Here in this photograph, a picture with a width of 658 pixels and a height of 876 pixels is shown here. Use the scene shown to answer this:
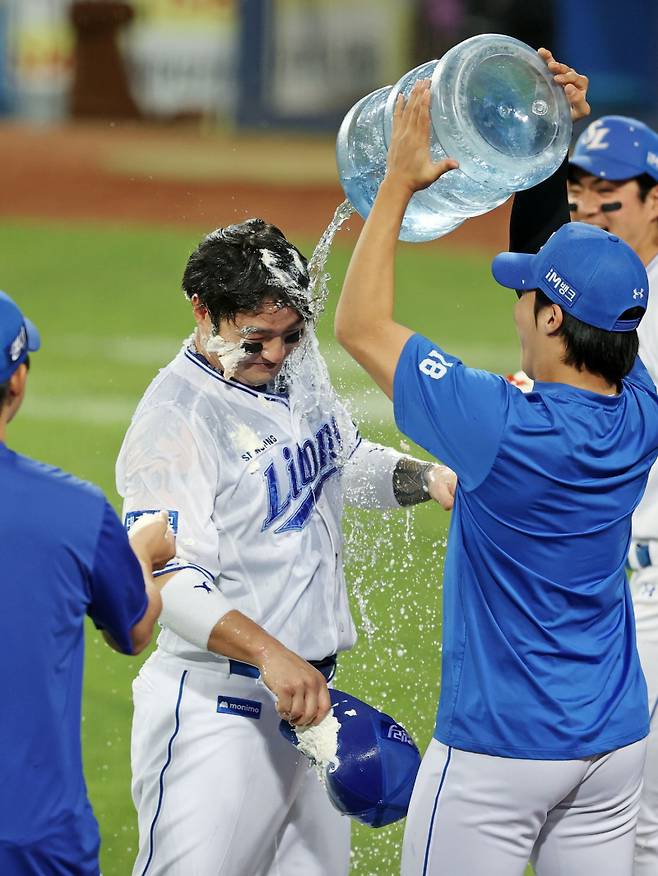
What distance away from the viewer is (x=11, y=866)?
2584 millimetres

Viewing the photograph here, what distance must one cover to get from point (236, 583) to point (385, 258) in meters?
0.92

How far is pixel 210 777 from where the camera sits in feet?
11.0

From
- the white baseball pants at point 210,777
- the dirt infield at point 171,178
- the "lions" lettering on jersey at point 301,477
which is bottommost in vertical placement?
the dirt infield at point 171,178

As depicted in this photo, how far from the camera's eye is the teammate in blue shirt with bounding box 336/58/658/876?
2.95 metres

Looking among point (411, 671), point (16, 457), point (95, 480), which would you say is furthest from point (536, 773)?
point (95, 480)

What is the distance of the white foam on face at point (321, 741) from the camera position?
3256mm

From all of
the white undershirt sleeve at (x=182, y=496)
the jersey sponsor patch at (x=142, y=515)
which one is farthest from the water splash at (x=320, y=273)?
the jersey sponsor patch at (x=142, y=515)

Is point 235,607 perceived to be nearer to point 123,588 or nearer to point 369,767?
point 369,767

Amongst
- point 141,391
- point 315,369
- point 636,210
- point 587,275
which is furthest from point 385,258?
point 141,391

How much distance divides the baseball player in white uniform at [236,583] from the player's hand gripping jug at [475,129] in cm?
33

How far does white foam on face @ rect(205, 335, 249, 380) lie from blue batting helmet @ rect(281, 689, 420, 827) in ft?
2.75

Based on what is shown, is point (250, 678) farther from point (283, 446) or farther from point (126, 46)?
point (126, 46)

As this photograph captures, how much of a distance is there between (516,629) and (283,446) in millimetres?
810

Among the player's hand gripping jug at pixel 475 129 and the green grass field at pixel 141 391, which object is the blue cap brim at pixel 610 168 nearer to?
the green grass field at pixel 141 391
